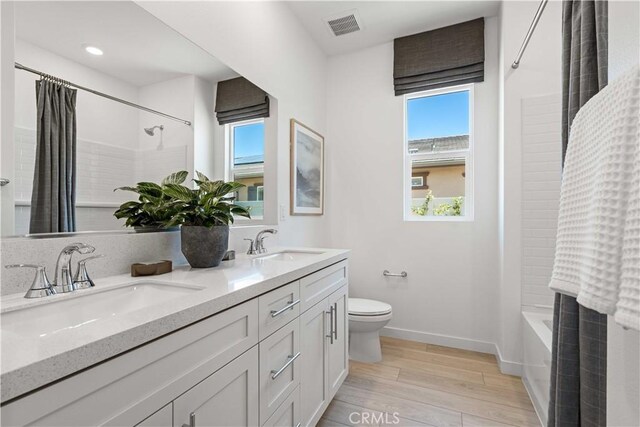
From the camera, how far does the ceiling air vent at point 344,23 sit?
7.71 ft

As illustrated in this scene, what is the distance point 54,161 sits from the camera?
948 millimetres

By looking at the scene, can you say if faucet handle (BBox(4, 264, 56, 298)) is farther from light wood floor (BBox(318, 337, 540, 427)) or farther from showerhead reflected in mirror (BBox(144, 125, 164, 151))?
light wood floor (BBox(318, 337, 540, 427))

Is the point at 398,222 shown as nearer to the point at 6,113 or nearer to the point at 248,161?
the point at 248,161

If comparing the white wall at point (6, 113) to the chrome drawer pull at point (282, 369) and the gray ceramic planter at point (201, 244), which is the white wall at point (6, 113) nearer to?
the gray ceramic planter at point (201, 244)

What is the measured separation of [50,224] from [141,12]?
90 cm

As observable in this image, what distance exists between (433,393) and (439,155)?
1841mm

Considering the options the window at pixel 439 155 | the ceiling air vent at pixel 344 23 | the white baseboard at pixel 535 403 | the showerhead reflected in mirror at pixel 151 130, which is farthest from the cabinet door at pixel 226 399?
the ceiling air vent at pixel 344 23

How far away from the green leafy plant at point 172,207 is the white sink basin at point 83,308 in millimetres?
286

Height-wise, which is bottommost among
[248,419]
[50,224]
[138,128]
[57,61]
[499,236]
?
[248,419]

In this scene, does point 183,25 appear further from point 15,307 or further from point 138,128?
point 15,307

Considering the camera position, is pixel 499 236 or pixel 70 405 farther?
pixel 499 236

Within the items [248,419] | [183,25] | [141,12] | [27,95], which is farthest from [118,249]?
[183,25]

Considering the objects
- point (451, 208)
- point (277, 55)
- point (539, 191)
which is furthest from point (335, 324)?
point (277, 55)

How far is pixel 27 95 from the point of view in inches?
34.5
